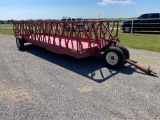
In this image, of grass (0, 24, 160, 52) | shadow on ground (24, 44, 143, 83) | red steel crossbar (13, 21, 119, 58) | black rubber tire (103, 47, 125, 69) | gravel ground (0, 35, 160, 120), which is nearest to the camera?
gravel ground (0, 35, 160, 120)

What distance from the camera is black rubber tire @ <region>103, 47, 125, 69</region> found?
17.6ft

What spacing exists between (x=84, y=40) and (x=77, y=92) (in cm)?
378

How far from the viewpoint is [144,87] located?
4.20 metres

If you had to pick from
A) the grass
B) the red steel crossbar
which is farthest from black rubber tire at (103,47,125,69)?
the grass

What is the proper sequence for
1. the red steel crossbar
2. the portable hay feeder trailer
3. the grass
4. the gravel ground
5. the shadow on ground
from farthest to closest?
1. the grass
2. the red steel crossbar
3. the portable hay feeder trailer
4. the shadow on ground
5. the gravel ground

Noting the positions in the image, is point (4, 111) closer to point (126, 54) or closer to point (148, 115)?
point (148, 115)

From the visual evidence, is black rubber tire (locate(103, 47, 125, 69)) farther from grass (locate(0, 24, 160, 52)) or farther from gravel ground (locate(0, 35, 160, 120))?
grass (locate(0, 24, 160, 52))

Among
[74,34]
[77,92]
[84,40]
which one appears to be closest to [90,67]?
[74,34]

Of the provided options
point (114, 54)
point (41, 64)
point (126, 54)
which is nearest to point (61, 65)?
point (41, 64)

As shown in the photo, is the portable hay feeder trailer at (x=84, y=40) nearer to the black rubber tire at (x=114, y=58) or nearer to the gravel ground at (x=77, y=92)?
the black rubber tire at (x=114, y=58)

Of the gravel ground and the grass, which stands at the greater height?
the grass

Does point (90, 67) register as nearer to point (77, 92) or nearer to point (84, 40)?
point (77, 92)

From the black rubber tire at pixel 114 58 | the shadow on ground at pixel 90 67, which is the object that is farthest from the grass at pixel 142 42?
the black rubber tire at pixel 114 58

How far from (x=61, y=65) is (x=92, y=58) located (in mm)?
1339
